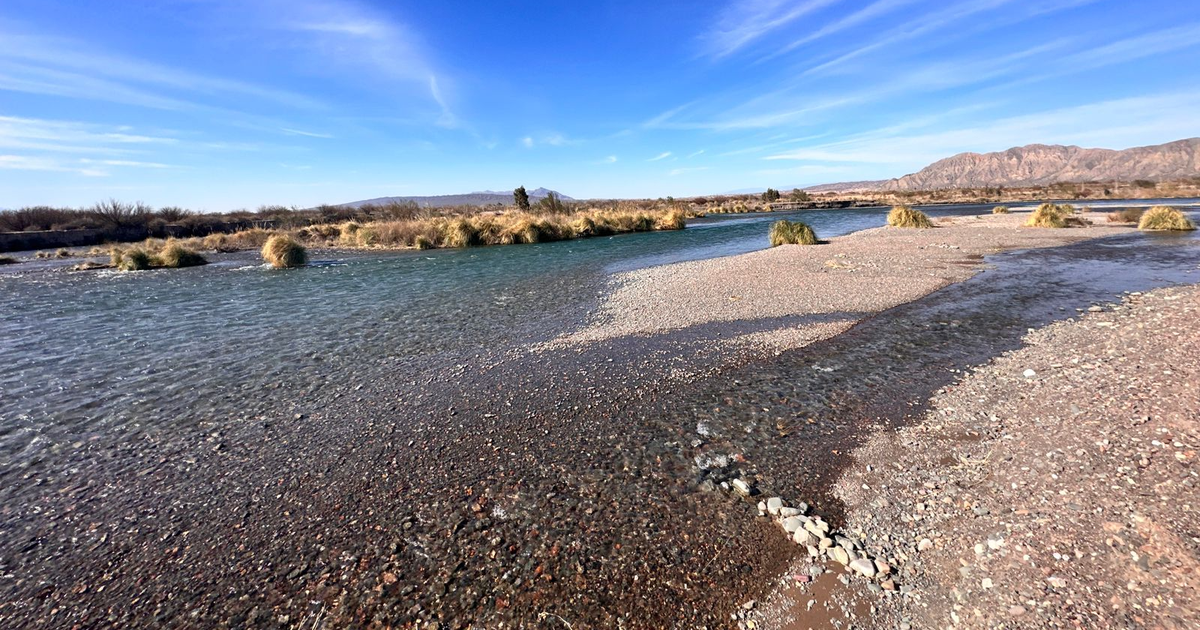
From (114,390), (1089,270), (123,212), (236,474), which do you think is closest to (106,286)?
(114,390)

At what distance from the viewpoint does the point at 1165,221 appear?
1057 inches

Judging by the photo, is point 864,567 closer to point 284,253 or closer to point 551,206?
point 284,253

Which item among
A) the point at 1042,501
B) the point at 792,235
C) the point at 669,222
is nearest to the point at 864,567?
the point at 1042,501

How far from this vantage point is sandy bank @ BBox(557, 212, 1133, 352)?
9758 mm

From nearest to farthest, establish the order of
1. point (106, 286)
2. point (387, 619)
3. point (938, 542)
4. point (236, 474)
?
point (387, 619) → point (938, 542) → point (236, 474) → point (106, 286)

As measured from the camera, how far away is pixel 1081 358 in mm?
6840

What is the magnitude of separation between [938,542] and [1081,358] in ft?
18.6


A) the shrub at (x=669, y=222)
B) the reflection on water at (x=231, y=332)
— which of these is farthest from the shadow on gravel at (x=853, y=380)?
the shrub at (x=669, y=222)

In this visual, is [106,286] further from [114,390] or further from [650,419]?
[650,419]

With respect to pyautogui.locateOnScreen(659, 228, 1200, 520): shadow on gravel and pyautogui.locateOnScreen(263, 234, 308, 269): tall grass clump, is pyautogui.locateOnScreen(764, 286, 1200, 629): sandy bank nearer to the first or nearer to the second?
pyautogui.locateOnScreen(659, 228, 1200, 520): shadow on gravel

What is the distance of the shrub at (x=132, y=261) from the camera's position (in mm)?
26031

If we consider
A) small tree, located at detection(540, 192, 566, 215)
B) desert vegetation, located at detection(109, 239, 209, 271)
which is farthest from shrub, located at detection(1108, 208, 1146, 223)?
desert vegetation, located at detection(109, 239, 209, 271)

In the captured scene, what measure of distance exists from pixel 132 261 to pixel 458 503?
32843mm

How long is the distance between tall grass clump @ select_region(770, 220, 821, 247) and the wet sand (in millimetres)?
19231
